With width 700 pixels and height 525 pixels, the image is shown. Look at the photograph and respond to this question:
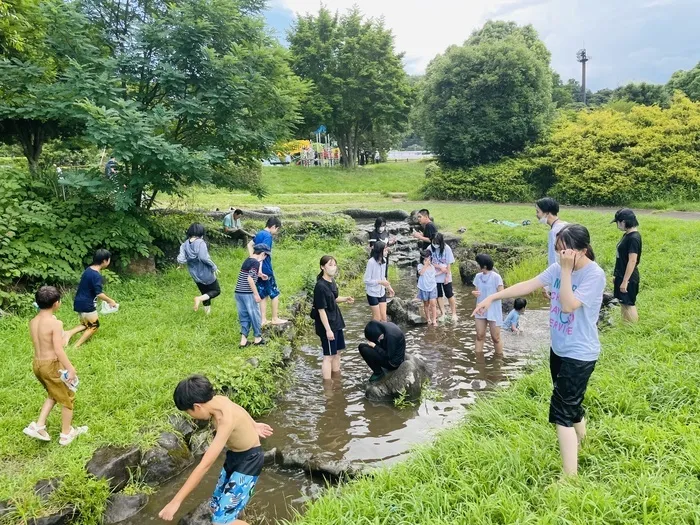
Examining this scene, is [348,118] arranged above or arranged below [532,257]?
above

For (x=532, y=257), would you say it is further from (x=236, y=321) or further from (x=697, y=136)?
(x=697, y=136)

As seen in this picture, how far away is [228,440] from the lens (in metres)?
3.65

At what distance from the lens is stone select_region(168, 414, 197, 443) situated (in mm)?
5246

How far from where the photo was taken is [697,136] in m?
19.0

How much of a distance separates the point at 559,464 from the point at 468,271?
957 centimetres

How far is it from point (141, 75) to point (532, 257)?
11158mm

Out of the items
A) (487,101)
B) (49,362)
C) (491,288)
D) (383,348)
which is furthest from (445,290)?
(487,101)

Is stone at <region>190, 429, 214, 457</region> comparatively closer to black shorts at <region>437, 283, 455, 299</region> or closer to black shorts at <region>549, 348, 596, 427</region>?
black shorts at <region>549, 348, 596, 427</region>

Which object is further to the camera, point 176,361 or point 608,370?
point 176,361

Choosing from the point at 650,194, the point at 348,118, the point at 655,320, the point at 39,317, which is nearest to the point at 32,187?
the point at 39,317

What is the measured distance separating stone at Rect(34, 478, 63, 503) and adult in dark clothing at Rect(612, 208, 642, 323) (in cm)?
741

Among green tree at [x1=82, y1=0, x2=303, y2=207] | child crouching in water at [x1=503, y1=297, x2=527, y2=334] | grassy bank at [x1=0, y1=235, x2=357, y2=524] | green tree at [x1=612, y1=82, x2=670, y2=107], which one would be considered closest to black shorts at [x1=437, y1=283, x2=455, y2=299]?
child crouching in water at [x1=503, y1=297, x2=527, y2=334]

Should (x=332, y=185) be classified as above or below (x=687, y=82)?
below

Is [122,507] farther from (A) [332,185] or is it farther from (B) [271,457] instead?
(A) [332,185]
